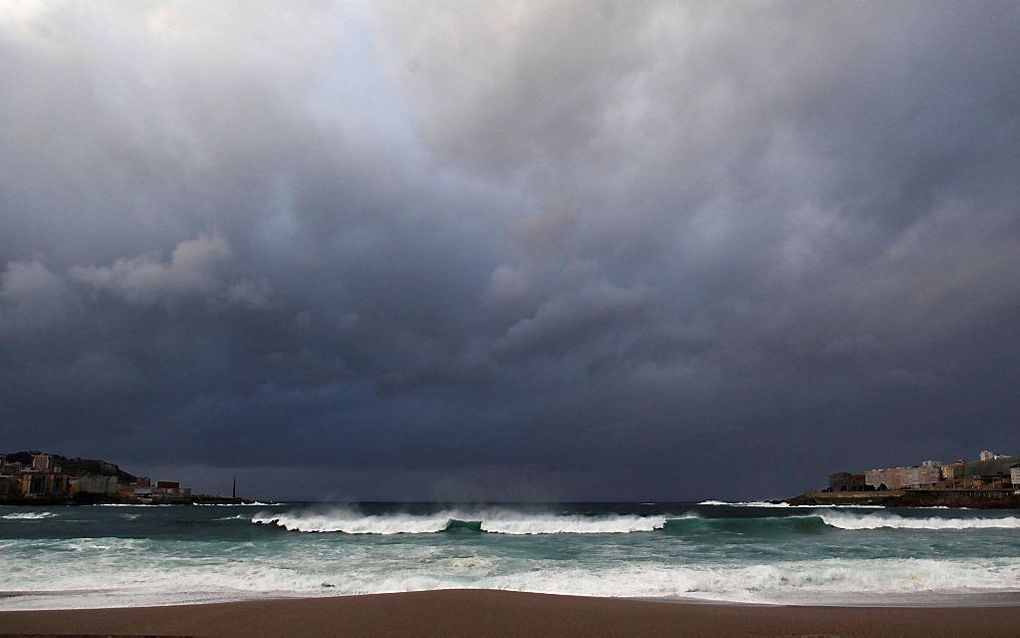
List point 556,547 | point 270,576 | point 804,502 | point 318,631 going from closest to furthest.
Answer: point 318,631 → point 270,576 → point 556,547 → point 804,502

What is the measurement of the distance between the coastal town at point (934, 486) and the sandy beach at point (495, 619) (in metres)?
A: 106

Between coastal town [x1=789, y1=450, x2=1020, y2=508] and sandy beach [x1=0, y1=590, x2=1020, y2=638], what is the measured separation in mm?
106206

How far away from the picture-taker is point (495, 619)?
8.81 m

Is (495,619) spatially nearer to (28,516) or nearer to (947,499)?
(28,516)

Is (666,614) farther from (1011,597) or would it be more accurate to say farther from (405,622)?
(1011,597)

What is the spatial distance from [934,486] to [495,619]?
153m

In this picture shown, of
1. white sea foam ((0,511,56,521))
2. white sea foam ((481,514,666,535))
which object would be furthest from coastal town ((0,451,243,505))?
white sea foam ((481,514,666,535))

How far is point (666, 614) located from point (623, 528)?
27775mm

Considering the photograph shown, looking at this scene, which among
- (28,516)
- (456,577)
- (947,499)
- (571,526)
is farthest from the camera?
(947,499)

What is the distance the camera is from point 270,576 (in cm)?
1484

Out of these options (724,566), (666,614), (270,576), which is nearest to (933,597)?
(724,566)

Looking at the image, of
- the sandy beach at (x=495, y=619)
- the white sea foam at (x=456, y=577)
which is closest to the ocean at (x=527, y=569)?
the white sea foam at (x=456, y=577)

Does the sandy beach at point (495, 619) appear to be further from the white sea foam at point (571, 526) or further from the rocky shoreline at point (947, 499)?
the rocky shoreline at point (947, 499)

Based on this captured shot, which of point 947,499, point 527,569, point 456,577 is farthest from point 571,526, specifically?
point 947,499
